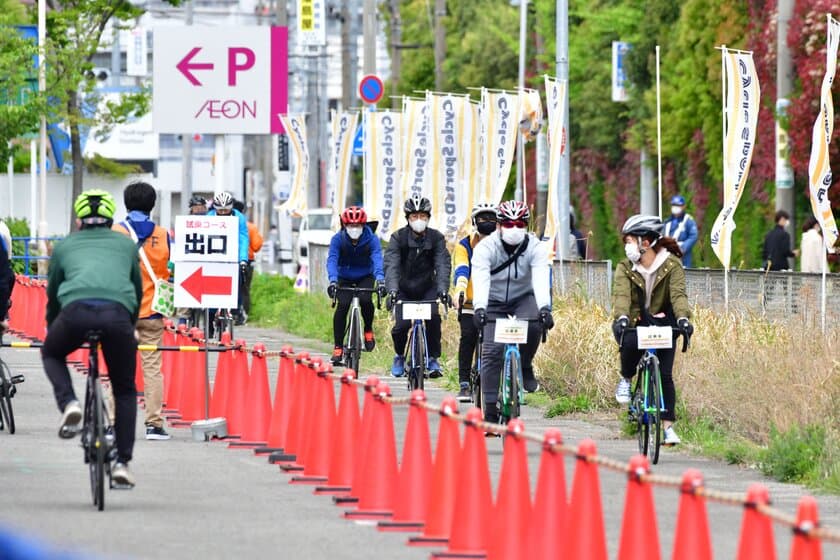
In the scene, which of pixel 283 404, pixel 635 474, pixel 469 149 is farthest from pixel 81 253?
pixel 469 149

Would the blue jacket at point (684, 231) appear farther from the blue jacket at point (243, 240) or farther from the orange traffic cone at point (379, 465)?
the orange traffic cone at point (379, 465)

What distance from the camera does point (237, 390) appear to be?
1683 centimetres

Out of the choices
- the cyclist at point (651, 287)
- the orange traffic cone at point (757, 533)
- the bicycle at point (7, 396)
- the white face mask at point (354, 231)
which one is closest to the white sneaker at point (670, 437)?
the cyclist at point (651, 287)

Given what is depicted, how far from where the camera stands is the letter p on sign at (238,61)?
2231 centimetres

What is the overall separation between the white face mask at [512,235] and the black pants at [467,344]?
2.38 meters

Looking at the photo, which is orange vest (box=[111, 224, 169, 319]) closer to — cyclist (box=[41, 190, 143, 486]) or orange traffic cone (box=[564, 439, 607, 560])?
cyclist (box=[41, 190, 143, 486])

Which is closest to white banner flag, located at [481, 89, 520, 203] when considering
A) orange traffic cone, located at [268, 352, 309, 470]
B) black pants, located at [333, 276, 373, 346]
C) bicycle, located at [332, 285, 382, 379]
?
black pants, located at [333, 276, 373, 346]

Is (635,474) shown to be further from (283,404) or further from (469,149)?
(469,149)

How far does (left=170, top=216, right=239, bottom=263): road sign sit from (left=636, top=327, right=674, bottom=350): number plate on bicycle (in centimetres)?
310

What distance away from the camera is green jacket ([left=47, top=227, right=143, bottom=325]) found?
12.0 metres

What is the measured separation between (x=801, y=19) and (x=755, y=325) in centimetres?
1783

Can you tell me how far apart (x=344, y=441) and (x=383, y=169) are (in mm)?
20972

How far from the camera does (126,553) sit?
10555 millimetres

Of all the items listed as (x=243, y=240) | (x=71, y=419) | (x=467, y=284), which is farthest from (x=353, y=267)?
(x=71, y=419)
